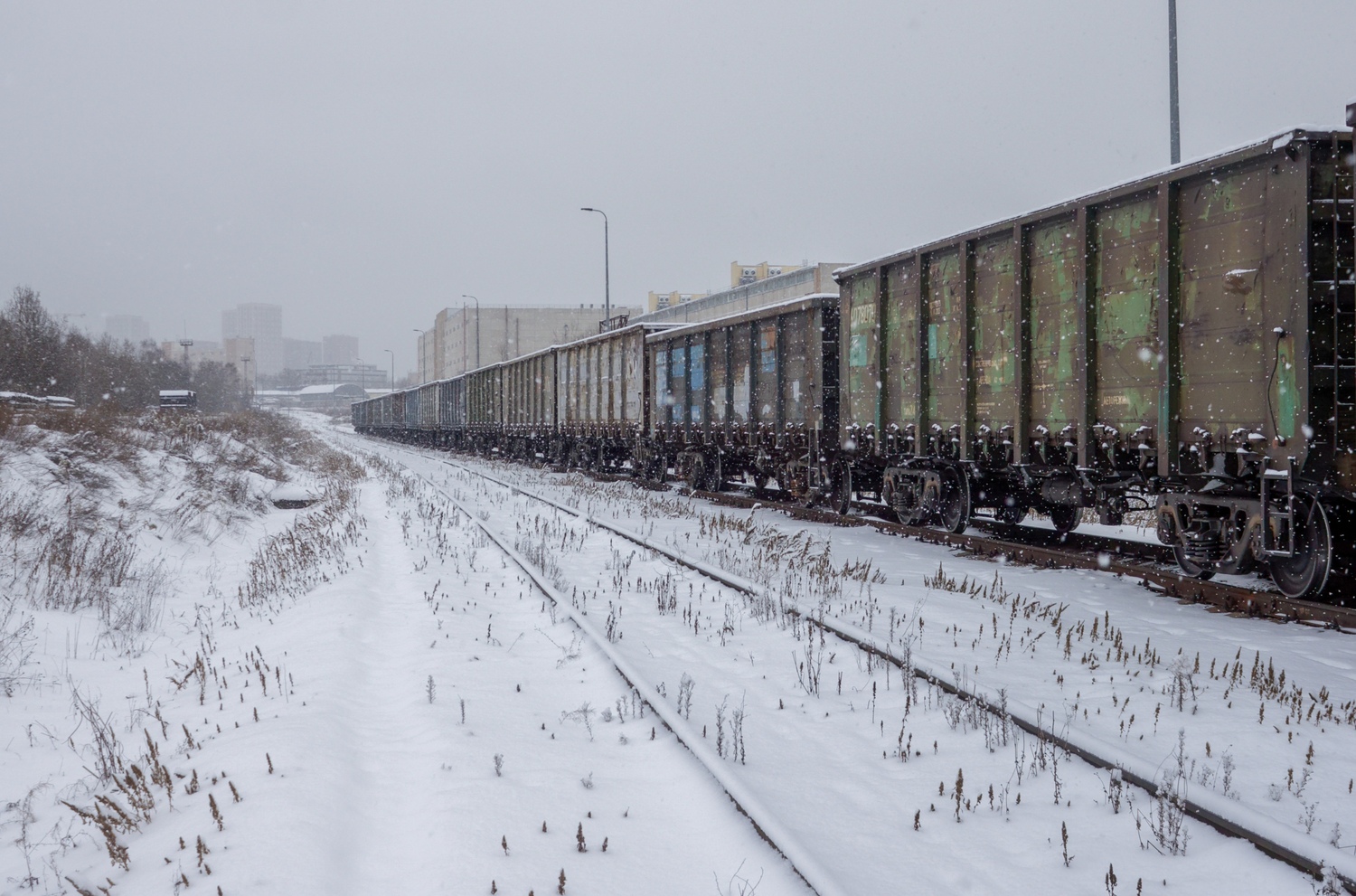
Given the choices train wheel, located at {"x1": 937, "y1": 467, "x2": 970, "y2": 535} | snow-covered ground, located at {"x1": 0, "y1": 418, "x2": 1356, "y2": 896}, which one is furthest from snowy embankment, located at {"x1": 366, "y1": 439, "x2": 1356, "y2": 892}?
train wheel, located at {"x1": 937, "y1": 467, "x2": 970, "y2": 535}

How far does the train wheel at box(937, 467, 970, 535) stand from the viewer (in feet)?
36.6

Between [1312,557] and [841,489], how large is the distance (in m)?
7.30

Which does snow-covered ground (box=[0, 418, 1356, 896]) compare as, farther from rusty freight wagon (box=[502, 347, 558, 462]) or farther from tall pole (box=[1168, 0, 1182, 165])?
rusty freight wagon (box=[502, 347, 558, 462])

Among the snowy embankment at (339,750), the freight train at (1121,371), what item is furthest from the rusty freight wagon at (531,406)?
the snowy embankment at (339,750)

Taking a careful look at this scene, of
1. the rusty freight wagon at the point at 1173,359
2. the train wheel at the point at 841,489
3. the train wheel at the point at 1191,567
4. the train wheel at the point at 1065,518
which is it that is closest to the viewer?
the rusty freight wagon at the point at 1173,359

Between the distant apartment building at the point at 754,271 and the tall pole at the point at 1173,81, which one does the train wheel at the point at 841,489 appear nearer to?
the tall pole at the point at 1173,81

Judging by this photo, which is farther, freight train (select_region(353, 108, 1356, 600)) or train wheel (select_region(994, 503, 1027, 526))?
train wheel (select_region(994, 503, 1027, 526))

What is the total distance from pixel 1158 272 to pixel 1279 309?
1.13 metres

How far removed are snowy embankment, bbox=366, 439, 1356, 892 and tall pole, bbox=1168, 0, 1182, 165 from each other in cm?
710

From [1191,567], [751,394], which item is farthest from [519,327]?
[1191,567]

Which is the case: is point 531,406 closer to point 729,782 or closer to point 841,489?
point 841,489

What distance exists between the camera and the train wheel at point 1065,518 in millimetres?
10836

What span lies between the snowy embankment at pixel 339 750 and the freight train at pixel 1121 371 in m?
5.27

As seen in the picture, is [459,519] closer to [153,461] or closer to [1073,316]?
[153,461]
